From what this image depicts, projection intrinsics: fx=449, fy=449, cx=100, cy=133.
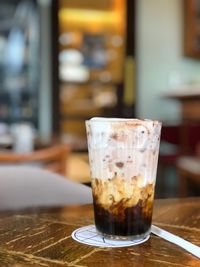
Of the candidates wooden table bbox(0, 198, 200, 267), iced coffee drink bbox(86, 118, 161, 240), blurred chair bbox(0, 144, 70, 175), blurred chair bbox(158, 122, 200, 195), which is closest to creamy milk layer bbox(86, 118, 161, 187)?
iced coffee drink bbox(86, 118, 161, 240)

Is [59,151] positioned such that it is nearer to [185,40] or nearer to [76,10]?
[76,10]

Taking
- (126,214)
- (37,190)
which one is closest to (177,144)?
(37,190)

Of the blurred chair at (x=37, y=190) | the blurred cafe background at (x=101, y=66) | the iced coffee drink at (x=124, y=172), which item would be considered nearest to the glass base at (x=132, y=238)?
the iced coffee drink at (x=124, y=172)

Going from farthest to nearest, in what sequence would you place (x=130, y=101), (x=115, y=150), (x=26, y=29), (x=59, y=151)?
(x=130, y=101) < (x=26, y=29) < (x=59, y=151) < (x=115, y=150)

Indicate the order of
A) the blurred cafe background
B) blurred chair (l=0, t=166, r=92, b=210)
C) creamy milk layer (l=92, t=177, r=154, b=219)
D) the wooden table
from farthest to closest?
the blurred cafe background
blurred chair (l=0, t=166, r=92, b=210)
creamy milk layer (l=92, t=177, r=154, b=219)
the wooden table

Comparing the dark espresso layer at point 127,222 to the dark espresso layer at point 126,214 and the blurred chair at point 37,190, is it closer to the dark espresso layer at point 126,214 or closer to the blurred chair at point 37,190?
the dark espresso layer at point 126,214

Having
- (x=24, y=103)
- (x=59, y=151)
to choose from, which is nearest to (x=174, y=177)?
(x=24, y=103)

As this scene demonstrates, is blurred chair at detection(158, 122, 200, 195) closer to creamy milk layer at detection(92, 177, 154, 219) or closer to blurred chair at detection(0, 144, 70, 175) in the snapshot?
blurred chair at detection(0, 144, 70, 175)
